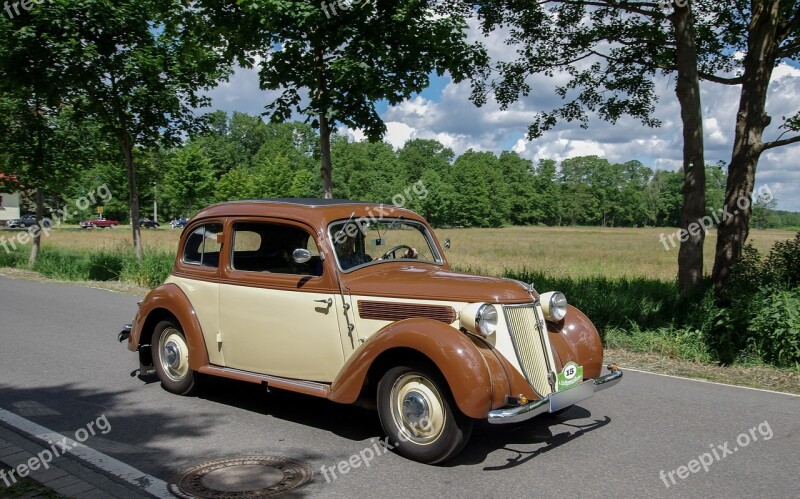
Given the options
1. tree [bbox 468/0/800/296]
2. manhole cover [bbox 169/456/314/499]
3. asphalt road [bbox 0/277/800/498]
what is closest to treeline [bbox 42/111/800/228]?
tree [bbox 468/0/800/296]

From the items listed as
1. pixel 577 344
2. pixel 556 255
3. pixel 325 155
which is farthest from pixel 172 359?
pixel 556 255

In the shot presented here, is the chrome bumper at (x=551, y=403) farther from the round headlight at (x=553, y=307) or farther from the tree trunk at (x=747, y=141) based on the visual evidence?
the tree trunk at (x=747, y=141)

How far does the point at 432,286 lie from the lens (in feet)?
15.8

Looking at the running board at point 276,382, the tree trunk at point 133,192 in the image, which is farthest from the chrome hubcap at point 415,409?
the tree trunk at point 133,192

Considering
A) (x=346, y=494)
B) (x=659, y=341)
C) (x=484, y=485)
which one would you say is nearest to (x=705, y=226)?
(x=659, y=341)

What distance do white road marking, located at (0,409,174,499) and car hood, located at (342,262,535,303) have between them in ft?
6.59

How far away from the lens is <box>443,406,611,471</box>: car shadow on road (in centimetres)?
463

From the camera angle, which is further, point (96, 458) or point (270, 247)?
point (270, 247)

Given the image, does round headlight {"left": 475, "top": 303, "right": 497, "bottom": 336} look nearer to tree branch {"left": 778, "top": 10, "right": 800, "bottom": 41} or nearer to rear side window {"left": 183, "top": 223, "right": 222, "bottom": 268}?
rear side window {"left": 183, "top": 223, "right": 222, "bottom": 268}

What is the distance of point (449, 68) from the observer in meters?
9.62

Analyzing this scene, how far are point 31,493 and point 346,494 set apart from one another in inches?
77.2

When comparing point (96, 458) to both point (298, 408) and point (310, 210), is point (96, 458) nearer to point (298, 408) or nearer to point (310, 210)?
point (298, 408)

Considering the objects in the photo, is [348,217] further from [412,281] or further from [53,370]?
[53,370]

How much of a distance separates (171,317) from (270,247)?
59.0 inches
